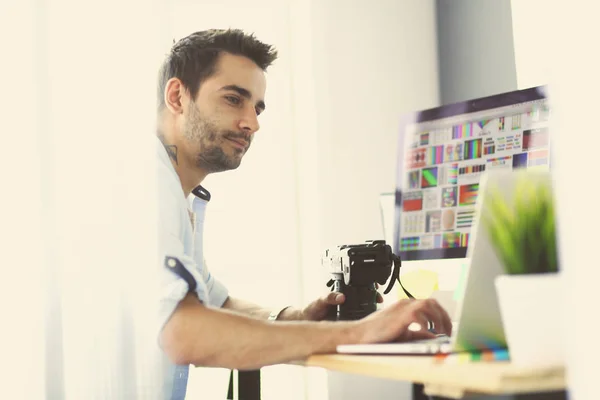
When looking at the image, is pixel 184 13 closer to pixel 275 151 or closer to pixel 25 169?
pixel 275 151

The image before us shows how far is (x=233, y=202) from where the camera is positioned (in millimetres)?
2736

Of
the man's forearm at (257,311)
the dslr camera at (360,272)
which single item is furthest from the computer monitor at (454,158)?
the man's forearm at (257,311)

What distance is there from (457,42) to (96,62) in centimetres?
157

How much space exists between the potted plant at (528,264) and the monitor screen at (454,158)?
66 centimetres

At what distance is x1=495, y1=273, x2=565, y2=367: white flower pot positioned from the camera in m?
0.67

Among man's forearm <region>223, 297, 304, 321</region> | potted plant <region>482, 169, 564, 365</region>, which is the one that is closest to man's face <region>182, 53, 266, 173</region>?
man's forearm <region>223, 297, 304, 321</region>

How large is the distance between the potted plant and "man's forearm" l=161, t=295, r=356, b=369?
361 mm

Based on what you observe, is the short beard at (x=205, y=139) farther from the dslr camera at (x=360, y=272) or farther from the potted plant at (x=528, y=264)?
the potted plant at (x=528, y=264)

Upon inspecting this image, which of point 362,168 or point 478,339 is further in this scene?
point 362,168

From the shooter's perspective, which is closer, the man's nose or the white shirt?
the white shirt

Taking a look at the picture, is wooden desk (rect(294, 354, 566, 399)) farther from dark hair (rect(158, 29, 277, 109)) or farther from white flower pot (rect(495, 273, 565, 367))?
dark hair (rect(158, 29, 277, 109))

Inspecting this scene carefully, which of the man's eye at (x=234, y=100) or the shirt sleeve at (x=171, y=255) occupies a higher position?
the man's eye at (x=234, y=100)

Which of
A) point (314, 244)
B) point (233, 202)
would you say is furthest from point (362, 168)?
point (233, 202)

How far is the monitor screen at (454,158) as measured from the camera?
1.39 m
